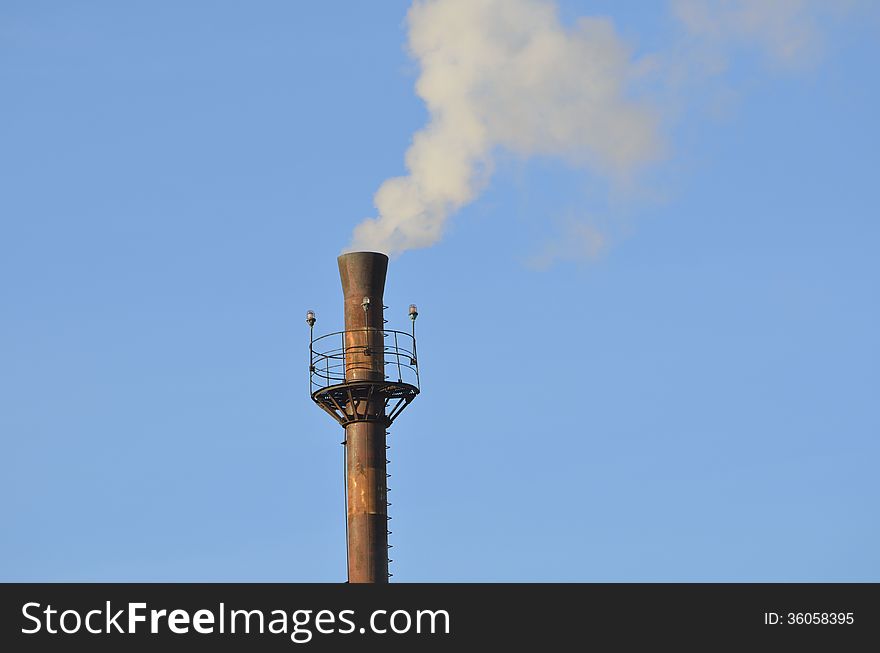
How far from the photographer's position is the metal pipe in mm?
46219

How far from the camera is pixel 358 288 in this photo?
4822 cm

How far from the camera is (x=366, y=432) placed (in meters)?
47.3

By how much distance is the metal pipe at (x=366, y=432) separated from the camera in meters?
46.2

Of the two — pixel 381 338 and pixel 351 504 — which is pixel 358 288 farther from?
pixel 351 504
